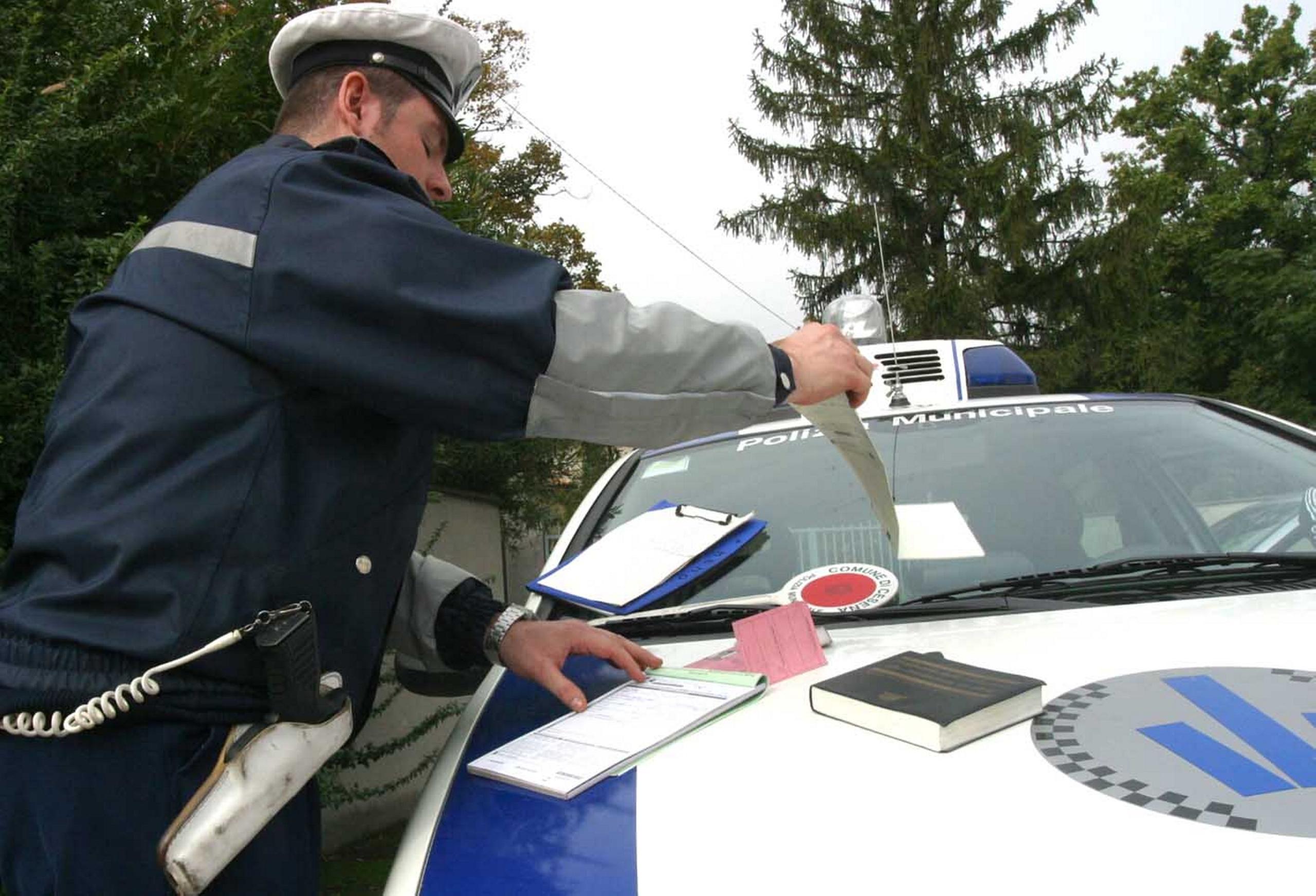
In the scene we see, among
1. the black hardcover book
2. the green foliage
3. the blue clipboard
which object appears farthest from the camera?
the green foliage

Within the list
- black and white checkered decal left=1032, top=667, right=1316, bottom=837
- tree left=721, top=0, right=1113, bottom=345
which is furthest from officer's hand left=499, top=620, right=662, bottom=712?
tree left=721, top=0, right=1113, bottom=345

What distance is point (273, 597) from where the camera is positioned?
1114 mm

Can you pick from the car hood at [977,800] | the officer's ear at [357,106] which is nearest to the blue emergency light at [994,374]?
the car hood at [977,800]

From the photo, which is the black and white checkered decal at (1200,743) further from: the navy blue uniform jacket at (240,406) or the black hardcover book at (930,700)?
the navy blue uniform jacket at (240,406)

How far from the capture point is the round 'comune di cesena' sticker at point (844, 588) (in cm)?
173

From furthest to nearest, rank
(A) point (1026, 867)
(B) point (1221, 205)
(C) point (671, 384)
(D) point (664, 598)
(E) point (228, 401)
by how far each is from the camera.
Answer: (B) point (1221, 205) < (D) point (664, 598) < (C) point (671, 384) < (E) point (228, 401) < (A) point (1026, 867)

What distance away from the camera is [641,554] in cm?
195

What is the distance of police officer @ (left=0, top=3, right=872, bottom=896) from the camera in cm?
107

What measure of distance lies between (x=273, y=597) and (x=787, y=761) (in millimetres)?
616

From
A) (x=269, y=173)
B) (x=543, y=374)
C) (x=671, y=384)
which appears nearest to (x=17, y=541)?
(x=269, y=173)

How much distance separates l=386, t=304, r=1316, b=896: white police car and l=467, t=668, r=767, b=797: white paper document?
2 centimetres

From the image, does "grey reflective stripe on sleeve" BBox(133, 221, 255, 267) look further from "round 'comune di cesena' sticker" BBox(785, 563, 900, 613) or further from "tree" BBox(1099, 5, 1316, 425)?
"tree" BBox(1099, 5, 1316, 425)

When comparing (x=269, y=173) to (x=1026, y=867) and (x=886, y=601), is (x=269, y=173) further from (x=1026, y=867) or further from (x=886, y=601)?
(x=886, y=601)

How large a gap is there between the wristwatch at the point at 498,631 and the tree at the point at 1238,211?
1635cm
